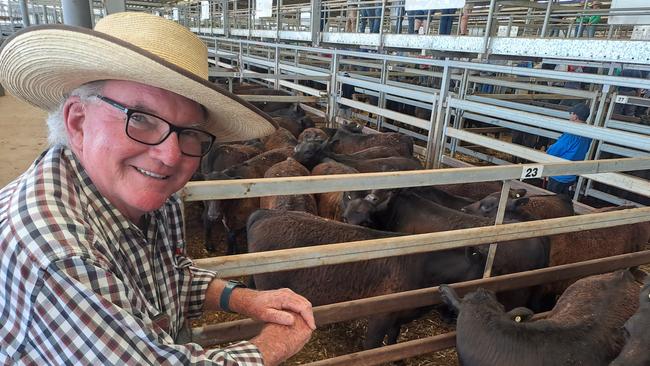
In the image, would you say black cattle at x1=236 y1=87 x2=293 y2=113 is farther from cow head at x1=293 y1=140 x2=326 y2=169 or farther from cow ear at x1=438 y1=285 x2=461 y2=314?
cow ear at x1=438 y1=285 x2=461 y2=314

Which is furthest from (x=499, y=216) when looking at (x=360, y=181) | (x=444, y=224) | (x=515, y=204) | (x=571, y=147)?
(x=571, y=147)

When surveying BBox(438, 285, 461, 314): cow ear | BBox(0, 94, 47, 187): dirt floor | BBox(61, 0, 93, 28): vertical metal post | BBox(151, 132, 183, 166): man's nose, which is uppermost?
BBox(61, 0, 93, 28): vertical metal post

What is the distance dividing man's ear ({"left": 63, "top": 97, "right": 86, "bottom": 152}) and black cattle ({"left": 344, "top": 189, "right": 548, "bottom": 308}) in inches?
108

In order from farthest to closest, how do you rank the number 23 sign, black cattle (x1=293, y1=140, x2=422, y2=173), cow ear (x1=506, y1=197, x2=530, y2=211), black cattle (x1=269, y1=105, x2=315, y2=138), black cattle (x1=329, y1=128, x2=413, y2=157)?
black cattle (x1=269, y1=105, x2=315, y2=138) → black cattle (x1=329, y1=128, x2=413, y2=157) → black cattle (x1=293, y1=140, x2=422, y2=173) → cow ear (x1=506, y1=197, x2=530, y2=211) → the number 23 sign

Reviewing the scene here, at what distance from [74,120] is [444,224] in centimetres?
328

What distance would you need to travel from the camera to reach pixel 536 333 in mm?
2354

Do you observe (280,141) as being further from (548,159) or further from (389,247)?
(389,247)

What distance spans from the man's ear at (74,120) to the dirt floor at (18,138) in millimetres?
5078

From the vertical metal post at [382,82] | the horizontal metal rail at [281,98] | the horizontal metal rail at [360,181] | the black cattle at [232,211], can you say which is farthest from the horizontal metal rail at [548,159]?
the horizontal metal rail at [281,98]

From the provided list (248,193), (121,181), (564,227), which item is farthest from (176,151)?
(564,227)

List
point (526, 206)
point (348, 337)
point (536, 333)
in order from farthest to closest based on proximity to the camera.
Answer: point (526, 206), point (348, 337), point (536, 333)

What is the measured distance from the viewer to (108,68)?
1129 millimetres

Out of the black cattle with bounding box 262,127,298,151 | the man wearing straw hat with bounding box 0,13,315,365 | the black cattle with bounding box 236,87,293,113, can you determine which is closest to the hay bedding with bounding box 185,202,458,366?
the man wearing straw hat with bounding box 0,13,315,365

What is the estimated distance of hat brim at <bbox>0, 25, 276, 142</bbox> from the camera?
110cm
